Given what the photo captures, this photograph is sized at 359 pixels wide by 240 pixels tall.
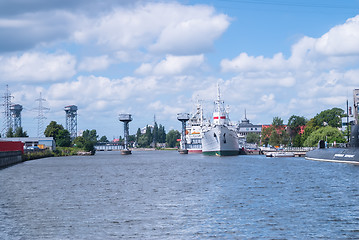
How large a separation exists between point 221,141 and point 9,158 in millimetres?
68246

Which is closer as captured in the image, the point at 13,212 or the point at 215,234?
the point at 215,234

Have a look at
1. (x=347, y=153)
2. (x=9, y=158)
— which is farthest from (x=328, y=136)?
(x=9, y=158)

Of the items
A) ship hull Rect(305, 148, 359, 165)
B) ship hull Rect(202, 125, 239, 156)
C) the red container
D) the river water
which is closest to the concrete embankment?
the red container

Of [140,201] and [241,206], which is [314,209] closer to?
[241,206]

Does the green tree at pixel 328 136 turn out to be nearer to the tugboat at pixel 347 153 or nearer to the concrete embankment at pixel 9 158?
the tugboat at pixel 347 153

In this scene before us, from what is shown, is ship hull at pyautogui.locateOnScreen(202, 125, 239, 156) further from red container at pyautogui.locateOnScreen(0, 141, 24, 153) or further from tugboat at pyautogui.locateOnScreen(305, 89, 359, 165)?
red container at pyautogui.locateOnScreen(0, 141, 24, 153)

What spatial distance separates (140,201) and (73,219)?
34.5 ft

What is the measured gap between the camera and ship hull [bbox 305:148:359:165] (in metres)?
99.4

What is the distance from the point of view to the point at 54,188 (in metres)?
58.4

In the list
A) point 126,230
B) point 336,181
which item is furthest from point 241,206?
point 336,181

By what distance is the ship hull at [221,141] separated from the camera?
154750 mm

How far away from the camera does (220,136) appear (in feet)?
506

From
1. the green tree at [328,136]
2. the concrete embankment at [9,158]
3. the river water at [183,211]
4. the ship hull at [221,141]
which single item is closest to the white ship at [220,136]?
the ship hull at [221,141]

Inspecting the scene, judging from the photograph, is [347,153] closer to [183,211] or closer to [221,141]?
[221,141]
